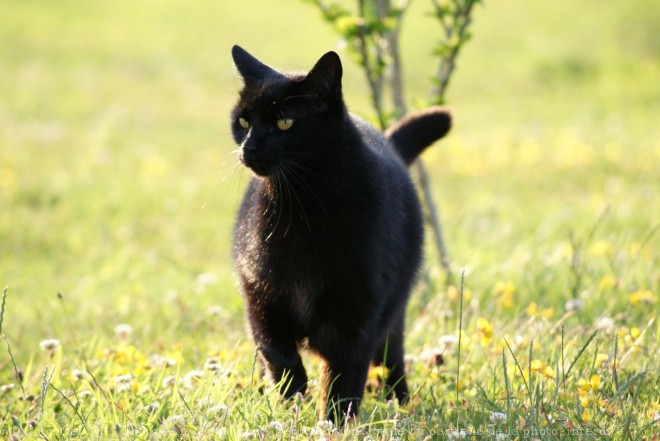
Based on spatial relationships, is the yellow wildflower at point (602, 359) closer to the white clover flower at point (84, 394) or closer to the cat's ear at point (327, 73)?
the cat's ear at point (327, 73)

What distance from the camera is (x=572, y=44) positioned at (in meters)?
13.2

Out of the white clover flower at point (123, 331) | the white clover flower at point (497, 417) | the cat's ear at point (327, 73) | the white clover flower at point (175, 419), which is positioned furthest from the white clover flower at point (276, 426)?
the white clover flower at point (123, 331)

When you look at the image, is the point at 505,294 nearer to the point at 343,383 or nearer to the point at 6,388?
the point at 343,383

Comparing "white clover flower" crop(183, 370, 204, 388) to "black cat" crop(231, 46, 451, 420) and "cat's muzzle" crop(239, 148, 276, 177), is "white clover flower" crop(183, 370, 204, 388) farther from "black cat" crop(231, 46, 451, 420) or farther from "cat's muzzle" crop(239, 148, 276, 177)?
"cat's muzzle" crop(239, 148, 276, 177)

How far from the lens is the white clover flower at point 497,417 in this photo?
2.54m

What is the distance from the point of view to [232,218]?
707 cm

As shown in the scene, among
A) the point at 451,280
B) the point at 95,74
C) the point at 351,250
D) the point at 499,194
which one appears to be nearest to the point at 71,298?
the point at 451,280

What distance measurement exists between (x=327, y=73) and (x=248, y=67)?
403 mm

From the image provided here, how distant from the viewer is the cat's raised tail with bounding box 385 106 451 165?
3693 millimetres

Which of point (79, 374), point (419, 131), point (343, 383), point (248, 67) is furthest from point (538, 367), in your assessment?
point (79, 374)

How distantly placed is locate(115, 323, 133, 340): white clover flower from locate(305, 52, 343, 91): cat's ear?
4.72 feet

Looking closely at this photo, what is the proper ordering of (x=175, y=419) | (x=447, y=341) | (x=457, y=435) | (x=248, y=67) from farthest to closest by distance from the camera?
(x=447, y=341) → (x=248, y=67) → (x=175, y=419) → (x=457, y=435)

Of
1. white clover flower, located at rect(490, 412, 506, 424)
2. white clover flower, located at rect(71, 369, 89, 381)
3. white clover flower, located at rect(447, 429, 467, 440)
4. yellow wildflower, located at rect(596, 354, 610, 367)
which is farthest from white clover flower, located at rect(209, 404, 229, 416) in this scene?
yellow wildflower, located at rect(596, 354, 610, 367)

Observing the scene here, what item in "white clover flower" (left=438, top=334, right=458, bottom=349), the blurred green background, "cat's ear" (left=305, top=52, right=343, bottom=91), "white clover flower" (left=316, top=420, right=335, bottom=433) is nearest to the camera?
"white clover flower" (left=316, top=420, right=335, bottom=433)
